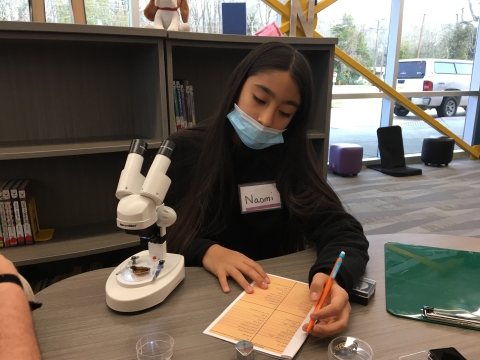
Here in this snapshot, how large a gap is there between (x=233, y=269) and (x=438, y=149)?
15.6 feet

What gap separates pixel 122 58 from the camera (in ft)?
6.70

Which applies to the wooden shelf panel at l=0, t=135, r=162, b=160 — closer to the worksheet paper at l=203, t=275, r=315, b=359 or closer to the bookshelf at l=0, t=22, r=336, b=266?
the bookshelf at l=0, t=22, r=336, b=266

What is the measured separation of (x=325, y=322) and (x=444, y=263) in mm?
481

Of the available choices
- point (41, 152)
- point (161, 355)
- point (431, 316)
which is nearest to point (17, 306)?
point (161, 355)

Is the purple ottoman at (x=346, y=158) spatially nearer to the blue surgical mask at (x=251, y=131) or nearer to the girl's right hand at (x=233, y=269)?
the blue surgical mask at (x=251, y=131)

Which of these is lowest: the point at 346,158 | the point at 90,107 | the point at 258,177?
the point at 346,158

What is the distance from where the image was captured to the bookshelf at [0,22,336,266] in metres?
1.74

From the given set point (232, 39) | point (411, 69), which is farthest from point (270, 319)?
point (411, 69)

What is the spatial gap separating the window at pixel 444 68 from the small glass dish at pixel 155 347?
5.60 m

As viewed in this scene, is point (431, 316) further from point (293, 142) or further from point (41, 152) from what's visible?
point (41, 152)

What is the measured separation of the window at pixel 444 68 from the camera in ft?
17.1

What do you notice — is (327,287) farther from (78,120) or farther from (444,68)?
(444,68)

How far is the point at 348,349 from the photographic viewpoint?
680 millimetres

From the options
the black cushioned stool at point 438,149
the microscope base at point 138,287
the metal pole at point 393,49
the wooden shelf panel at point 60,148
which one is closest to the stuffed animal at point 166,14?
the wooden shelf panel at point 60,148
